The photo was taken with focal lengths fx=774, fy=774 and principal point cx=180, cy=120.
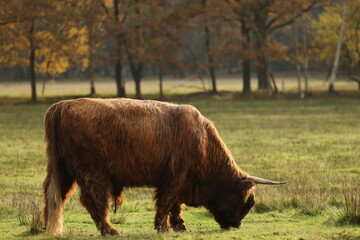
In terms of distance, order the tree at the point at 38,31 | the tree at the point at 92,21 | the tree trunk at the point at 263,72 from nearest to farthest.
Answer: the tree at the point at 38,31 < the tree at the point at 92,21 < the tree trunk at the point at 263,72

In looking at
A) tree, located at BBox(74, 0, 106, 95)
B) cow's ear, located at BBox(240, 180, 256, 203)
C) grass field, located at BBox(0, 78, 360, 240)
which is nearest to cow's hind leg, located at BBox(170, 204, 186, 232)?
grass field, located at BBox(0, 78, 360, 240)

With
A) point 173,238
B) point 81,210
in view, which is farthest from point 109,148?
point 81,210

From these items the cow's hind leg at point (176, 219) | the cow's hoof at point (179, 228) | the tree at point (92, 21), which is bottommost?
the cow's hoof at point (179, 228)

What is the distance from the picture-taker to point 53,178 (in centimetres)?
989

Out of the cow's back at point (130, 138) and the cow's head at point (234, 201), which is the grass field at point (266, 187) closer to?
the cow's head at point (234, 201)

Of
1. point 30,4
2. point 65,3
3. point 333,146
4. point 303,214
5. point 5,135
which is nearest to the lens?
point 303,214

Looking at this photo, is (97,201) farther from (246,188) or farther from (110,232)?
(246,188)

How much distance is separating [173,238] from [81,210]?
12.7ft

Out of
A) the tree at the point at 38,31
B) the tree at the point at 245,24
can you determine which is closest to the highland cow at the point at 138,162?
the tree at the point at 38,31

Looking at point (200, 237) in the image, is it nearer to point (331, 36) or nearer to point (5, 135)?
point (5, 135)

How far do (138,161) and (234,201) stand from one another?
1.46 m

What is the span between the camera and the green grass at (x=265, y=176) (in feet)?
34.5

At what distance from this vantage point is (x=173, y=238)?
9.36 m

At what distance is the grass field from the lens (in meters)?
10.5
